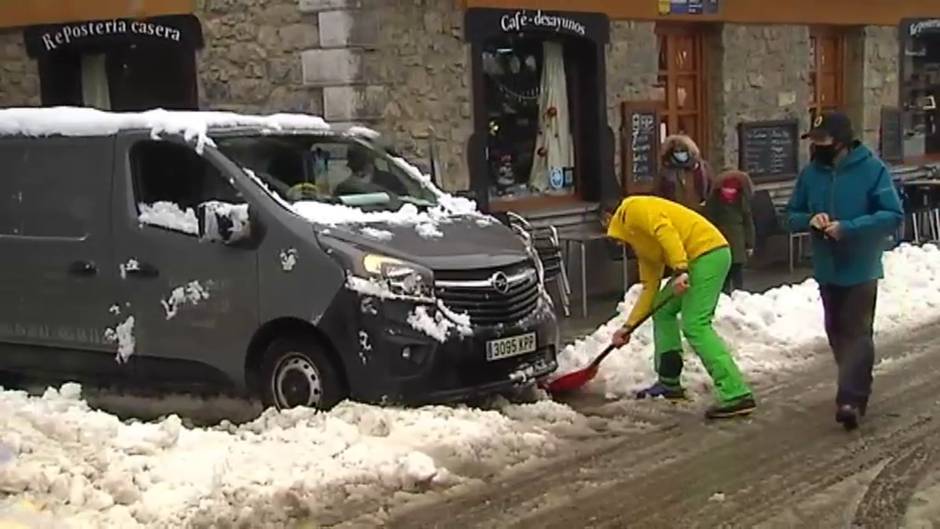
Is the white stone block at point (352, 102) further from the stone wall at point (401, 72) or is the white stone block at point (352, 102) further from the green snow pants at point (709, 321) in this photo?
the green snow pants at point (709, 321)

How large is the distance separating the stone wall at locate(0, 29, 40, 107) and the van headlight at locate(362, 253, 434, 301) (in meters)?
7.72

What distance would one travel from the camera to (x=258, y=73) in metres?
13.2

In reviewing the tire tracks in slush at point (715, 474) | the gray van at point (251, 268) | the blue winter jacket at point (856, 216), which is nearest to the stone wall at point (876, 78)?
the tire tracks in slush at point (715, 474)

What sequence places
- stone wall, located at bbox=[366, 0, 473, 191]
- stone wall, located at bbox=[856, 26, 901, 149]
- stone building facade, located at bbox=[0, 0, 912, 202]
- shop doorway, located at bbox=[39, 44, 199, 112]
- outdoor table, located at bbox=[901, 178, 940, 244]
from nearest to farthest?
stone building facade, located at bbox=[0, 0, 912, 202] → stone wall, located at bbox=[366, 0, 473, 191] → shop doorway, located at bbox=[39, 44, 199, 112] → outdoor table, located at bbox=[901, 178, 940, 244] → stone wall, located at bbox=[856, 26, 901, 149]

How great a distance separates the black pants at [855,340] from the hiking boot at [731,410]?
1.96ft

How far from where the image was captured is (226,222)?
8336mm

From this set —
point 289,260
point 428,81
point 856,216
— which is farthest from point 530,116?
point 856,216

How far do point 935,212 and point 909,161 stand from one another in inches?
95.0

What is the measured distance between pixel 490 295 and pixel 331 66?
485cm

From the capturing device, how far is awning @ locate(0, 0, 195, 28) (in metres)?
13.7

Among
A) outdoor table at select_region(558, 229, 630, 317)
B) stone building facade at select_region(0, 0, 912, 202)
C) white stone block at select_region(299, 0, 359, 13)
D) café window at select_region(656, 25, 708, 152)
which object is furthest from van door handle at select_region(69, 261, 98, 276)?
café window at select_region(656, 25, 708, 152)

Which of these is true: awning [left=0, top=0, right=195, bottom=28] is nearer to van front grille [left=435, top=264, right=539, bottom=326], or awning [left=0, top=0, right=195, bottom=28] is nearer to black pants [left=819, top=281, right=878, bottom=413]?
van front grille [left=435, top=264, right=539, bottom=326]

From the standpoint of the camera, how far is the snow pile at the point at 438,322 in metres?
8.05

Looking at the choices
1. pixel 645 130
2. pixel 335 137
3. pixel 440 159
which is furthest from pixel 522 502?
pixel 645 130
